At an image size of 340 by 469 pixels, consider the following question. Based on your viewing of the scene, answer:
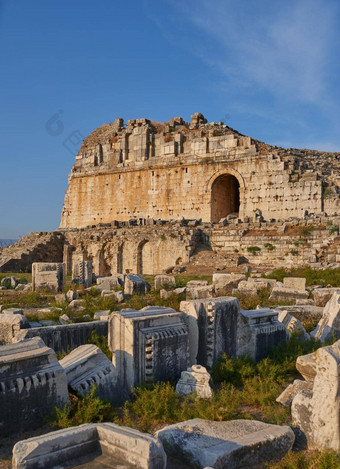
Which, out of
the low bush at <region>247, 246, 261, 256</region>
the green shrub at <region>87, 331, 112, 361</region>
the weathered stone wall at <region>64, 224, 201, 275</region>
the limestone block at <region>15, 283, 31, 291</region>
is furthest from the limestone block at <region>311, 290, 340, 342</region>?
the weathered stone wall at <region>64, 224, 201, 275</region>

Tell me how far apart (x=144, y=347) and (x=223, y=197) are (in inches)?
882

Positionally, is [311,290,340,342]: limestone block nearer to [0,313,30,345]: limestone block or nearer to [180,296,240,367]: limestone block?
[180,296,240,367]: limestone block

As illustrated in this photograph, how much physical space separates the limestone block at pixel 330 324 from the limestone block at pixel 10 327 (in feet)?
14.2

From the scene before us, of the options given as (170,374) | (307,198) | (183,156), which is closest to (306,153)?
(307,198)

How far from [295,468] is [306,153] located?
24.4 meters

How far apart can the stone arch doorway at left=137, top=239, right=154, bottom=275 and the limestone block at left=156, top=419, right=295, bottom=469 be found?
17.4 m

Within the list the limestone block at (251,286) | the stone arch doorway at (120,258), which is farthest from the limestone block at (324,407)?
the stone arch doorway at (120,258)

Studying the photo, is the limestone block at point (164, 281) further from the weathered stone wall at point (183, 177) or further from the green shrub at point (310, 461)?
the weathered stone wall at point (183, 177)

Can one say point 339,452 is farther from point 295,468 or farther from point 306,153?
point 306,153

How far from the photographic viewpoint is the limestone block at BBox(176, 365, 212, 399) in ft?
14.5

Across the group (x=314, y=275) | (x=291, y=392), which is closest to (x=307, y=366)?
(x=291, y=392)

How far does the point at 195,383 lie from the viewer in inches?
179

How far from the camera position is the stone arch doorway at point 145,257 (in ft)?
69.0

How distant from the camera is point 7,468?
3.15 m
